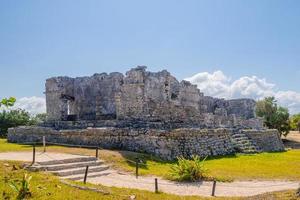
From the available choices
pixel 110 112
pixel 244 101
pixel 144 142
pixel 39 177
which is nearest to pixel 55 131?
pixel 144 142

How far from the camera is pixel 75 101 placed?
32.2 m

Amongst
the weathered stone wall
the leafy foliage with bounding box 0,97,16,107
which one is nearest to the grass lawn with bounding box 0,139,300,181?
the leafy foliage with bounding box 0,97,16,107

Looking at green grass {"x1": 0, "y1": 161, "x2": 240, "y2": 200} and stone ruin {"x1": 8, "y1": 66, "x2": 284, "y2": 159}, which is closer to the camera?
green grass {"x1": 0, "y1": 161, "x2": 240, "y2": 200}

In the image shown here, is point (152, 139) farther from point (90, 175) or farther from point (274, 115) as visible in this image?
point (274, 115)

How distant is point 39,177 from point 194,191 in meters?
5.12

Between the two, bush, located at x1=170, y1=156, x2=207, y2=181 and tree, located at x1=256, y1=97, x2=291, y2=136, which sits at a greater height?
tree, located at x1=256, y1=97, x2=291, y2=136

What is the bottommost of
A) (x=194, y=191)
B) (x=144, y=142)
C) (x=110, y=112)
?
(x=194, y=191)

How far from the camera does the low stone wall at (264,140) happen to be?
1046 inches

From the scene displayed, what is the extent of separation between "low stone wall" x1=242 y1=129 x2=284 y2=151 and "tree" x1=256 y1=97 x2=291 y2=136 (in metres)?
18.5

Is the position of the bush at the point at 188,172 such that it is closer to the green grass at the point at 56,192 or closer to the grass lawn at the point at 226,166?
the grass lawn at the point at 226,166

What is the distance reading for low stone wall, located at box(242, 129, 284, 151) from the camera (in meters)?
26.6

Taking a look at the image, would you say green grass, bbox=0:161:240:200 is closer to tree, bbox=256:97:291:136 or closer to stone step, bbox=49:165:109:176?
stone step, bbox=49:165:109:176

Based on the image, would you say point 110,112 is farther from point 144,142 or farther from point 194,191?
point 194,191

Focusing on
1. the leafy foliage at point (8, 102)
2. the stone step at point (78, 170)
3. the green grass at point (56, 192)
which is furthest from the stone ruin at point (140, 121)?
the leafy foliage at point (8, 102)
